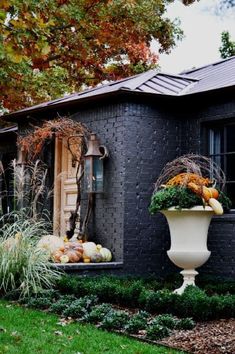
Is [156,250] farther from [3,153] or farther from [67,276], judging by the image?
[3,153]

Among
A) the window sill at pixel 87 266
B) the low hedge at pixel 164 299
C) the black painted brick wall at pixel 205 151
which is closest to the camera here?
the low hedge at pixel 164 299

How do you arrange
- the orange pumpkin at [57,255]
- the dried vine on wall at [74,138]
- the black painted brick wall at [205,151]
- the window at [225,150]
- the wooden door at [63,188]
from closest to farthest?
the orange pumpkin at [57,255]
the black painted brick wall at [205,151]
the window at [225,150]
the dried vine on wall at [74,138]
the wooden door at [63,188]

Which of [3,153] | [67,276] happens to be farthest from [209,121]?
[3,153]

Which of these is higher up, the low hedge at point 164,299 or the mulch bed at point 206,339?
the low hedge at point 164,299

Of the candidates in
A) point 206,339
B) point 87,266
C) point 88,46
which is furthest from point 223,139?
point 88,46

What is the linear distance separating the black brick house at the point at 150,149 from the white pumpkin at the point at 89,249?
0.32 metres

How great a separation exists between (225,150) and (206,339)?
13.5 feet

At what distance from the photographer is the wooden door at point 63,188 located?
9.85 m

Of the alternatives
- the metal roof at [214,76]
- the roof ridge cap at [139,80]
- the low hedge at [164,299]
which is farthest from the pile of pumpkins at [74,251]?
the metal roof at [214,76]

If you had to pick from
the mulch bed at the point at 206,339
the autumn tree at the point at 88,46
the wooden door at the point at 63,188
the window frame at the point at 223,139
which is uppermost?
the autumn tree at the point at 88,46

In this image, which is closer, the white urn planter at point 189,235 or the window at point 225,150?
the white urn planter at point 189,235

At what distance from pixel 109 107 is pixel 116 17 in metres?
6.96

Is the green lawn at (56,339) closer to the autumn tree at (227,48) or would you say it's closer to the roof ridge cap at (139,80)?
the roof ridge cap at (139,80)

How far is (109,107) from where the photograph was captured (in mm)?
8742
